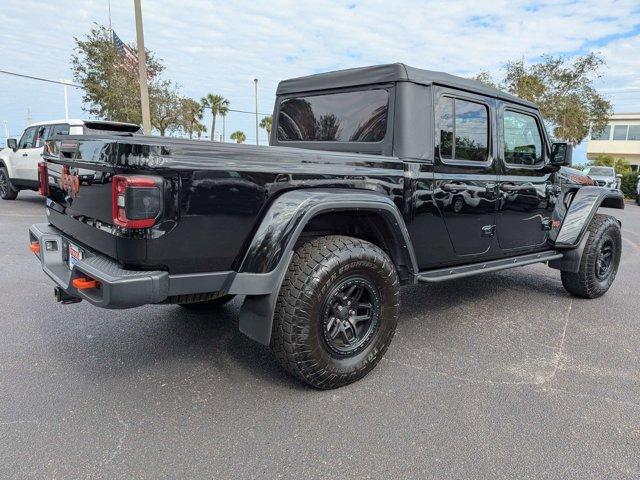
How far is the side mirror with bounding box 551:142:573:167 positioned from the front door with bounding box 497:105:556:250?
0.09m

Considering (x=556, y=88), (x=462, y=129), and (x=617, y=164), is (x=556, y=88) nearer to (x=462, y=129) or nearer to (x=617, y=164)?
(x=617, y=164)

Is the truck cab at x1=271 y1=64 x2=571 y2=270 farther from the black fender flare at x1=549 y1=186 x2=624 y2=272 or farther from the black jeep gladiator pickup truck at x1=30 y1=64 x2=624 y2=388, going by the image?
the black fender flare at x1=549 y1=186 x2=624 y2=272

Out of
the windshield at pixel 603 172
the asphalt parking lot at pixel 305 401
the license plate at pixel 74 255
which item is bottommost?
the asphalt parking lot at pixel 305 401

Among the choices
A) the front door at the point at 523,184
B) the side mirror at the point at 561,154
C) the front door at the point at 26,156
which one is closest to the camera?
the front door at the point at 523,184

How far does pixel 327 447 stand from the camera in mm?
2250

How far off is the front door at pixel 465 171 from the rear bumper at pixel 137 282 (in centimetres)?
155

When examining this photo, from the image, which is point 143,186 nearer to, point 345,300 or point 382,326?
point 345,300

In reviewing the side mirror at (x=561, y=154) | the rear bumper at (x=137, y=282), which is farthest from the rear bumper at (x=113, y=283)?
the side mirror at (x=561, y=154)

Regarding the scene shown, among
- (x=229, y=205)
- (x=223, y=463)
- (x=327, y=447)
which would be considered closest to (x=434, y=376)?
(x=327, y=447)

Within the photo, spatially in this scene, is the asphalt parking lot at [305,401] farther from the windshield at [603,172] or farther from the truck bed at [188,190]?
the windshield at [603,172]

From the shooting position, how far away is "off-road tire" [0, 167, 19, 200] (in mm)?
11477

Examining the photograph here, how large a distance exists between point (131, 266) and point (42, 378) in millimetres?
1186

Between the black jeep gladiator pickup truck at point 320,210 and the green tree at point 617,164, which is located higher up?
the green tree at point 617,164

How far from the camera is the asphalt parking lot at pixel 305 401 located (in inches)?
84.3
